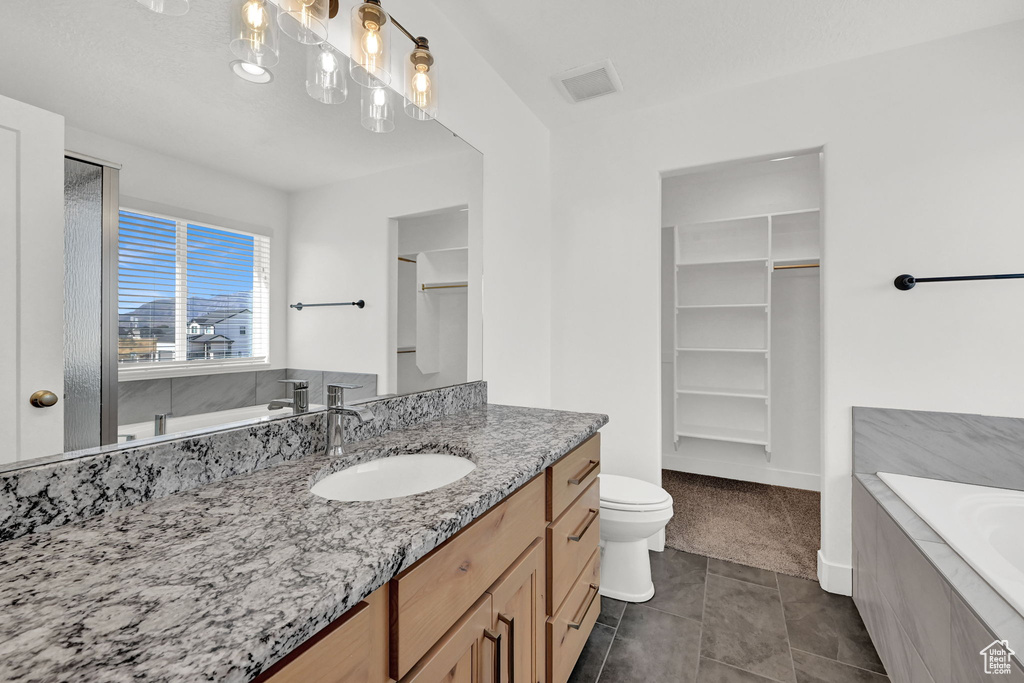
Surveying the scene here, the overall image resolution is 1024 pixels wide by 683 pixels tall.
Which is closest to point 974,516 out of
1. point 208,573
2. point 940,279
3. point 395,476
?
point 940,279

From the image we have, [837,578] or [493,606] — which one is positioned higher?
[493,606]

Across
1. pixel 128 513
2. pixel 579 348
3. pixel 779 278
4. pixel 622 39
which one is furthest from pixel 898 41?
pixel 128 513

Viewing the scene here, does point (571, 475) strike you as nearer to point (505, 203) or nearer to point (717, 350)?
point (505, 203)

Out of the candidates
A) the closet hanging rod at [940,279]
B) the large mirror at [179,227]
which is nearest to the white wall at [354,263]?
the large mirror at [179,227]

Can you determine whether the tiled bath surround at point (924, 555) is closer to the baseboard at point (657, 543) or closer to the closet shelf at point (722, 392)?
the baseboard at point (657, 543)

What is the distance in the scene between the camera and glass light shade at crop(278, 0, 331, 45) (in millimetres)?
1108

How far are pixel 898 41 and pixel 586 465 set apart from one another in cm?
229

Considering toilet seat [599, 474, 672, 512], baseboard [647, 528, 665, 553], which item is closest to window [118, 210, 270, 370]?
toilet seat [599, 474, 672, 512]

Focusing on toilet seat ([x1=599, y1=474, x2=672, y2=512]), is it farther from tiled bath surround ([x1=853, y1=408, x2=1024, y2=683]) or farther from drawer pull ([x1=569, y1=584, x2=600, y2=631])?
tiled bath surround ([x1=853, y1=408, x2=1024, y2=683])

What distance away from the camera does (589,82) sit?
7.35 ft

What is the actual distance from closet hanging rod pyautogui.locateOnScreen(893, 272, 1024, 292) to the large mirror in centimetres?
214

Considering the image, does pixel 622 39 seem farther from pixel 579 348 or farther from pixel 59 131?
pixel 59 131

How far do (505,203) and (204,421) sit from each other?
1.67 metres

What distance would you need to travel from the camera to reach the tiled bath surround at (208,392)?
901mm
